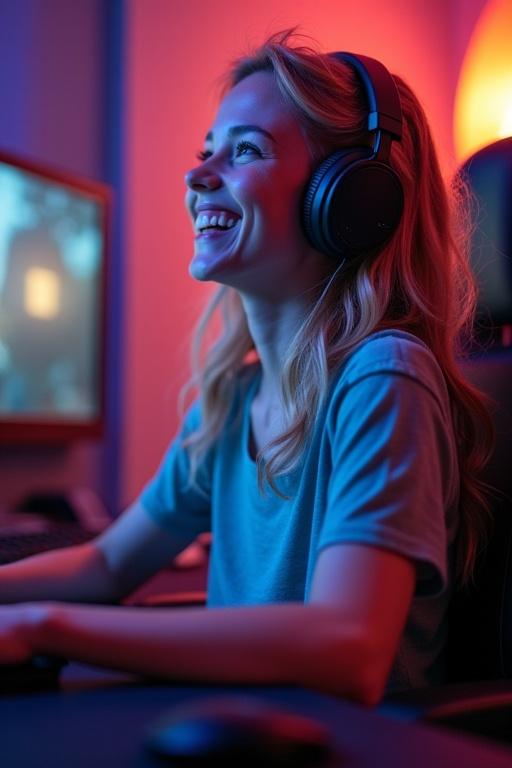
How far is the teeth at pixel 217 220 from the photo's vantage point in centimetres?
97

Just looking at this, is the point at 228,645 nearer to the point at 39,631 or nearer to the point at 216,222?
the point at 39,631

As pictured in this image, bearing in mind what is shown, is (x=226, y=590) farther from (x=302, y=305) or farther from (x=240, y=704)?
(x=240, y=704)

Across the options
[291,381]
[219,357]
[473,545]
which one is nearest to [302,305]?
[291,381]

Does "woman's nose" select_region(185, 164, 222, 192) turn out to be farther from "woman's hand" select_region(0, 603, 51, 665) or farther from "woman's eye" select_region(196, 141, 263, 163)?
"woman's hand" select_region(0, 603, 51, 665)

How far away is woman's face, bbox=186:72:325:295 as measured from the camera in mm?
938

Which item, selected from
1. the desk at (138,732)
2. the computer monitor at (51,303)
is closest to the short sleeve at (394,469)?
the desk at (138,732)

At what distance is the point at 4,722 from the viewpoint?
46 cm

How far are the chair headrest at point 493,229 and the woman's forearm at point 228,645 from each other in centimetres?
49

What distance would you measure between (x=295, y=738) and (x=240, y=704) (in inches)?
2.0

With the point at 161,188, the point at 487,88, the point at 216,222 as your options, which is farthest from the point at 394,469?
the point at 161,188

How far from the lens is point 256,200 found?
937 mm

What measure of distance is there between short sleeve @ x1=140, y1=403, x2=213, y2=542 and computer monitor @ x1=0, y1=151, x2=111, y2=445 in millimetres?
572

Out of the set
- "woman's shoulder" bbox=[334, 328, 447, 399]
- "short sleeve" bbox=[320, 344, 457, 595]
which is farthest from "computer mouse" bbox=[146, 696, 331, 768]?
"woman's shoulder" bbox=[334, 328, 447, 399]

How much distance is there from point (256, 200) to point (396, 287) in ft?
0.61
